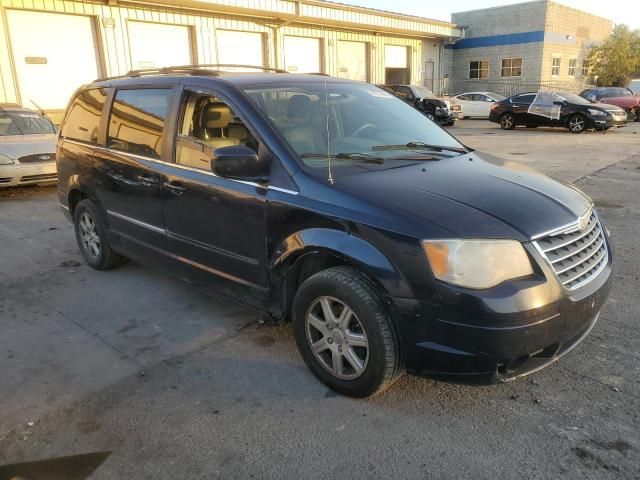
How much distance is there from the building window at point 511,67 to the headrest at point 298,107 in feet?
106

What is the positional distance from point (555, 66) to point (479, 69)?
4629mm

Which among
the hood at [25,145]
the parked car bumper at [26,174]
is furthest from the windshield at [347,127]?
the hood at [25,145]

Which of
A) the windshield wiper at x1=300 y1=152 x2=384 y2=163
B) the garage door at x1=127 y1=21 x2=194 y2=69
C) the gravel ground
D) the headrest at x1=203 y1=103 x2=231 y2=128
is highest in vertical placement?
the garage door at x1=127 y1=21 x2=194 y2=69

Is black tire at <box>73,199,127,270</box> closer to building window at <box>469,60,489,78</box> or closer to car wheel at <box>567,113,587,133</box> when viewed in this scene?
car wheel at <box>567,113,587,133</box>

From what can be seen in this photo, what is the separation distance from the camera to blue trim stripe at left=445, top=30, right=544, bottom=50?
31.0 meters

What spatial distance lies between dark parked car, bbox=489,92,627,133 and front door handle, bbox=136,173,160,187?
17.0 metres

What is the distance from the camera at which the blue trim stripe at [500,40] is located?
31.0 metres

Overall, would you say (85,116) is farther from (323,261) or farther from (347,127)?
(323,261)

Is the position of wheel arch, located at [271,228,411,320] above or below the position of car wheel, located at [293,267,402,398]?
above

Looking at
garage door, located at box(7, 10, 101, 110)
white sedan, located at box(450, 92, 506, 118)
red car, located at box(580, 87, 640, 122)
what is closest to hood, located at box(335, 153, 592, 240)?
garage door, located at box(7, 10, 101, 110)

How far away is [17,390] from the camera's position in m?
3.11

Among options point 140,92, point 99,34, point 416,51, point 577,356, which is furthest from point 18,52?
point 416,51

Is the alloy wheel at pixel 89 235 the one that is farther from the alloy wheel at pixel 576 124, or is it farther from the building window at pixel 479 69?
the building window at pixel 479 69

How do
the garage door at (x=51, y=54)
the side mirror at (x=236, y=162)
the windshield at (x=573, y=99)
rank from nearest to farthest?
the side mirror at (x=236, y=162), the garage door at (x=51, y=54), the windshield at (x=573, y=99)
